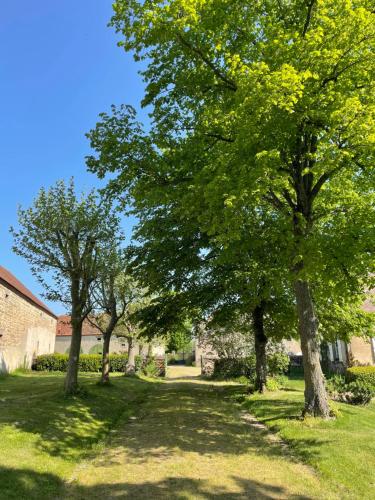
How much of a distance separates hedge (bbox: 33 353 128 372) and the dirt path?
76.4 feet

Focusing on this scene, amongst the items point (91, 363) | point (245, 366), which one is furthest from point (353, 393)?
point (91, 363)

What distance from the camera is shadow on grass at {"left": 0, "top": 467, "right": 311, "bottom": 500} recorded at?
19.8ft

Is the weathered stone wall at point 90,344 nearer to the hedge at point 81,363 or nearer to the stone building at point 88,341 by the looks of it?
the stone building at point 88,341

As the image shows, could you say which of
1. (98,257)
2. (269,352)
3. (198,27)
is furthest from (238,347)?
(198,27)

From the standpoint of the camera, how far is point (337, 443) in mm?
8484

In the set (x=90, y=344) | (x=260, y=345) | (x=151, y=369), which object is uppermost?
(x=90, y=344)

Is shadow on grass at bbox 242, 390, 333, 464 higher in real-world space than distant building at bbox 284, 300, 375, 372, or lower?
lower

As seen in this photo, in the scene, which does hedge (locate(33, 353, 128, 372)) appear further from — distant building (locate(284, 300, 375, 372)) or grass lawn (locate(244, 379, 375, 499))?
grass lawn (locate(244, 379, 375, 499))

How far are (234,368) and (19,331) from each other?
15741 millimetres

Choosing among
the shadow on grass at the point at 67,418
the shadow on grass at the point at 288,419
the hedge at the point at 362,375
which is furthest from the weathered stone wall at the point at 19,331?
the hedge at the point at 362,375

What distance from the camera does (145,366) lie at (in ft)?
112

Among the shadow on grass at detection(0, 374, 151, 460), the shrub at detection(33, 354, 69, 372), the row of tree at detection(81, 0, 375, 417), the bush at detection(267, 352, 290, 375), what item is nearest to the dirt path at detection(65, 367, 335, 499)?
the shadow on grass at detection(0, 374, 151, 460)

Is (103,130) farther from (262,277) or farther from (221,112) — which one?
(262,277)

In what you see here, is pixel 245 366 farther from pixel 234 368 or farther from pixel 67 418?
pixel 67 418
